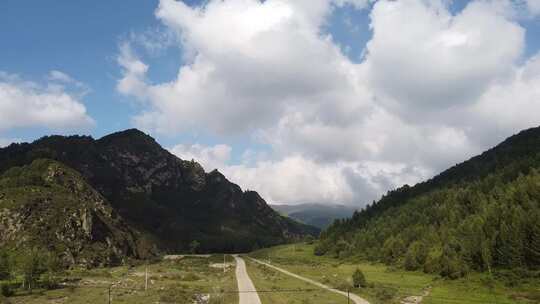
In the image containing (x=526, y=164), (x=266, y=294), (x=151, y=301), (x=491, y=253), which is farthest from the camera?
(x=526, y=164)

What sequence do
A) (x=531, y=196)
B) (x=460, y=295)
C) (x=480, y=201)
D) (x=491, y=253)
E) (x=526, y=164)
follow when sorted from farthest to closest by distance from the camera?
(x=526, y=164) → (x=480, y=201) → (x=531, y=196) → (x=491, y=253) → (x=460, y=295)

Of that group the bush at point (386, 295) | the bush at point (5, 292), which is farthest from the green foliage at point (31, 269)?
the bush at point (386, 295)

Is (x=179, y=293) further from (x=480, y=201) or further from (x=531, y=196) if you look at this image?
(x=480, y=201)

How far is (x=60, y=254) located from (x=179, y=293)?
12103 cm

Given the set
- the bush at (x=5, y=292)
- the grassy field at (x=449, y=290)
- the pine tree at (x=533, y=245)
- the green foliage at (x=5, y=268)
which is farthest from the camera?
the green foliage at (x=5, y=268)

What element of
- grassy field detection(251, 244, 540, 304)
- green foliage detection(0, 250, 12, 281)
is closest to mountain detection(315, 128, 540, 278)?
grassy field detection(251, 244, 540, 304)

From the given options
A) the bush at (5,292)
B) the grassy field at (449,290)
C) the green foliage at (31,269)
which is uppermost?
the green foliage at (31,269)

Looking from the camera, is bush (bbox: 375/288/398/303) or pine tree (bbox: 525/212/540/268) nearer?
bush (bbox: 375/288/398/303)

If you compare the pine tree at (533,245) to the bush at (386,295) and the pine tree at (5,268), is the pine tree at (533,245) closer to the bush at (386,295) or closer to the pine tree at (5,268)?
the bush at (386,295)

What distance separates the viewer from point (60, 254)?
622ft

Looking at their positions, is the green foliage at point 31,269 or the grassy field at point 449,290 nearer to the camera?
the grassy field at point 449,290

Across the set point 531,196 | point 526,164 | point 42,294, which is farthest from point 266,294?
point 526,164

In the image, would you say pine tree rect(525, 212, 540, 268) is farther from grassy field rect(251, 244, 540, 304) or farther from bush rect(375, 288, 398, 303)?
bush rect(375, 288, 398, 303)

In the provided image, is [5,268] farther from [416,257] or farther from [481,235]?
[481,235]
